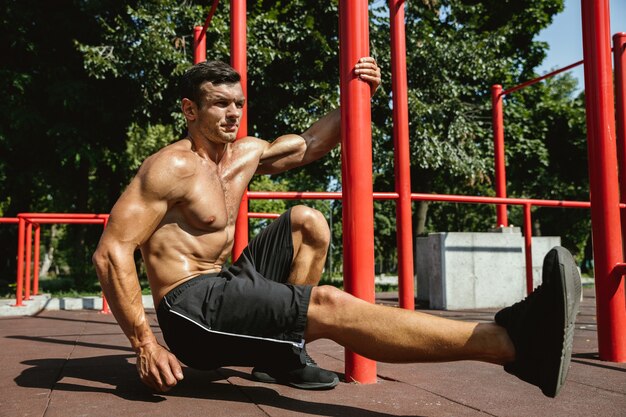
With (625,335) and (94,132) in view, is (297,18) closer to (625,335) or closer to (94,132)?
(94,132)

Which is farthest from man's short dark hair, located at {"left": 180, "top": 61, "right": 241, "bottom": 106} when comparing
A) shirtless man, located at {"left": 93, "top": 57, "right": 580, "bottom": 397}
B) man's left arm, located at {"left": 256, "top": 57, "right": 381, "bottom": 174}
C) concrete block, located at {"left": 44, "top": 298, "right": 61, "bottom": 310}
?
concrete block, located at {"left": 44, "top": 298, "right": 61, "bottom": 310}

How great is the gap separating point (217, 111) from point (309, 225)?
0.54 metres

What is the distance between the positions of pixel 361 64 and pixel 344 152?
34 centimetres

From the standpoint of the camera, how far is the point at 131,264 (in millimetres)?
1825

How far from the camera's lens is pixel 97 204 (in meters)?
14.0

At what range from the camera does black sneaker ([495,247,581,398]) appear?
4.59 feet

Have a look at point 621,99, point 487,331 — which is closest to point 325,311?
point 487,331

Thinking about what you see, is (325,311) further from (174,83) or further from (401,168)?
(174,83)

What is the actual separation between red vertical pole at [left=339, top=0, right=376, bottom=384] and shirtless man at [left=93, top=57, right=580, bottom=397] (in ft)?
0.27

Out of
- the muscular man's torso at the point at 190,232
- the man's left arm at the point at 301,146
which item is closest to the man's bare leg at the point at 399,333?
the muscular man's torso at the point at 190,232

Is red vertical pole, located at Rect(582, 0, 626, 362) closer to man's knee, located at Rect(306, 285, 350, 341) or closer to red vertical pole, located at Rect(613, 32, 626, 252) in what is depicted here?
red vertical pole, located at Rect(613, 32, 626, 252)

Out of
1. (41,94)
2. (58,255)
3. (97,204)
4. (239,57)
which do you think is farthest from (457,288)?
(58,255)

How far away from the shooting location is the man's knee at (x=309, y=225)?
2.07 meters

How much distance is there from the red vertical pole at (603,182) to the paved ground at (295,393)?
185 millimetres
